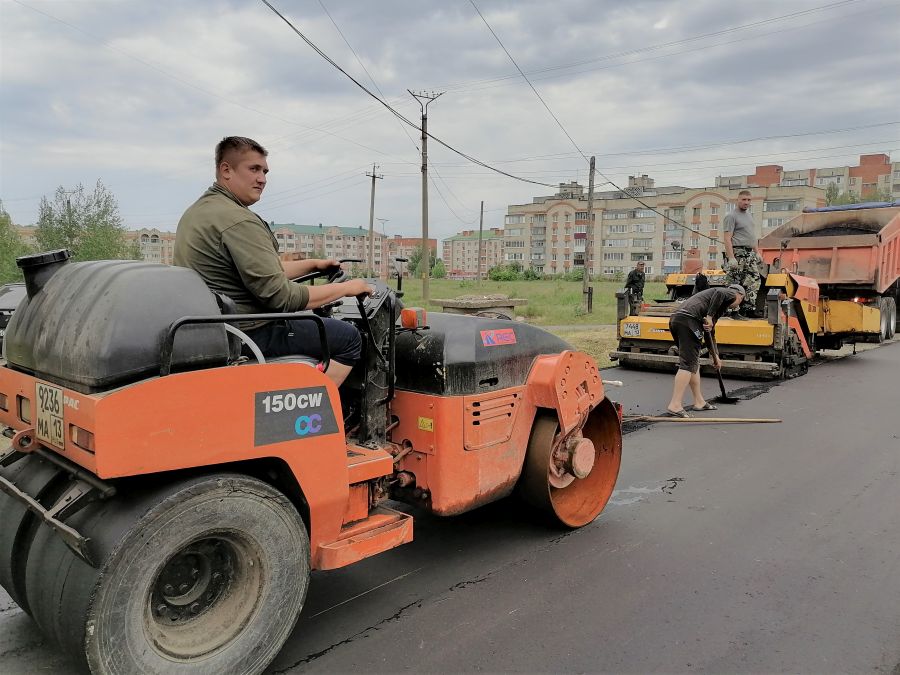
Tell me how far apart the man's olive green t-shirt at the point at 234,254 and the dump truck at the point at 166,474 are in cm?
18

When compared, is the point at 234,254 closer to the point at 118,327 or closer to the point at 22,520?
the point at 118,327

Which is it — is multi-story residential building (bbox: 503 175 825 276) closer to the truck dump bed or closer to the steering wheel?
the truck dump bed

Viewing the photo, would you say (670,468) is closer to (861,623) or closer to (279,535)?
(861,623)

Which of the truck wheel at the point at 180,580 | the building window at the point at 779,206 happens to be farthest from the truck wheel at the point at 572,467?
the building window at the point at 779,206

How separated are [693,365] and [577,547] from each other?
4114mm

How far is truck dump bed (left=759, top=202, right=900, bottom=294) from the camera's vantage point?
12180mm

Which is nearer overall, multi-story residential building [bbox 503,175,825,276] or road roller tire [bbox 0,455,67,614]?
road roller tire [bbox 0,455,67,614]

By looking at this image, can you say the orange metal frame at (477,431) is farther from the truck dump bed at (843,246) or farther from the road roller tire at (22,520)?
the truck dump bed at (843,246)

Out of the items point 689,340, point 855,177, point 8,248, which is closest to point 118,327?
point 689,340

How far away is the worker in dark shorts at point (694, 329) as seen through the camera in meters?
7.21

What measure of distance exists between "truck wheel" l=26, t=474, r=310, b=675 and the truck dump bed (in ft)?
Answer: 37.3

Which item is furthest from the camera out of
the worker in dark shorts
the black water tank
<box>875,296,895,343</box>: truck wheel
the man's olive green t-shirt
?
<box>875,296,895,343</box>: truck wheel

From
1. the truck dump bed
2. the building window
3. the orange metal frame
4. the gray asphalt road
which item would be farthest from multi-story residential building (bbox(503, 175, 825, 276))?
the orange metal frame

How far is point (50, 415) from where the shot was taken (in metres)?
2.27
